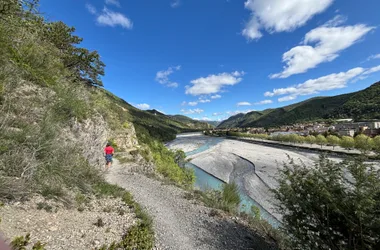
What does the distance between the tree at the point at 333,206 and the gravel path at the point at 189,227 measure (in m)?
1.84

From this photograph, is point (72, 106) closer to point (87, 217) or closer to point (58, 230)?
Result: point (87, 217)

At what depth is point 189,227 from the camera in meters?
6.89

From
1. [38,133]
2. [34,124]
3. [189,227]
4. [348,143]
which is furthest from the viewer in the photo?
[348,143]

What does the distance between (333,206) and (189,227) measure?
14.9 ft

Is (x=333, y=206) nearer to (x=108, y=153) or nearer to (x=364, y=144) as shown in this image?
(x=364, y=144)

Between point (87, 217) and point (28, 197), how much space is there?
1.50m

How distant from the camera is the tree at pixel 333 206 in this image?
13.6ft

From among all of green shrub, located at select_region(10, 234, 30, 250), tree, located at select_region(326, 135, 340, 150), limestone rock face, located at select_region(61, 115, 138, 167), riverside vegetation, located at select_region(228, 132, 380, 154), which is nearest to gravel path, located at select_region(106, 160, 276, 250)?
limestone rock face, located at select_region(61, 115, 138, 167)

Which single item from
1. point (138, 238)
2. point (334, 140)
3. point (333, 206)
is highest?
point (333, 206)

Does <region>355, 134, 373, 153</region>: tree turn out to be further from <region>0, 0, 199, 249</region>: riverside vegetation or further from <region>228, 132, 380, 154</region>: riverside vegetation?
<region>0, 0, 199, 249</region>: riverside vegetation

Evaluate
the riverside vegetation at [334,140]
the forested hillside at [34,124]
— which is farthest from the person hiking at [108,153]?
the riverside vegetation at [334,140]

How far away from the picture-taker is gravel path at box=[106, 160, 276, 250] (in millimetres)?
5977

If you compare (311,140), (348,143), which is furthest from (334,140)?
(311,140)

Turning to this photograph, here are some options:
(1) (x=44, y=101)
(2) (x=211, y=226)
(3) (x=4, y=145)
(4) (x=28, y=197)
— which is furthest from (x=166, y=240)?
(1) (x=44, y=101)
